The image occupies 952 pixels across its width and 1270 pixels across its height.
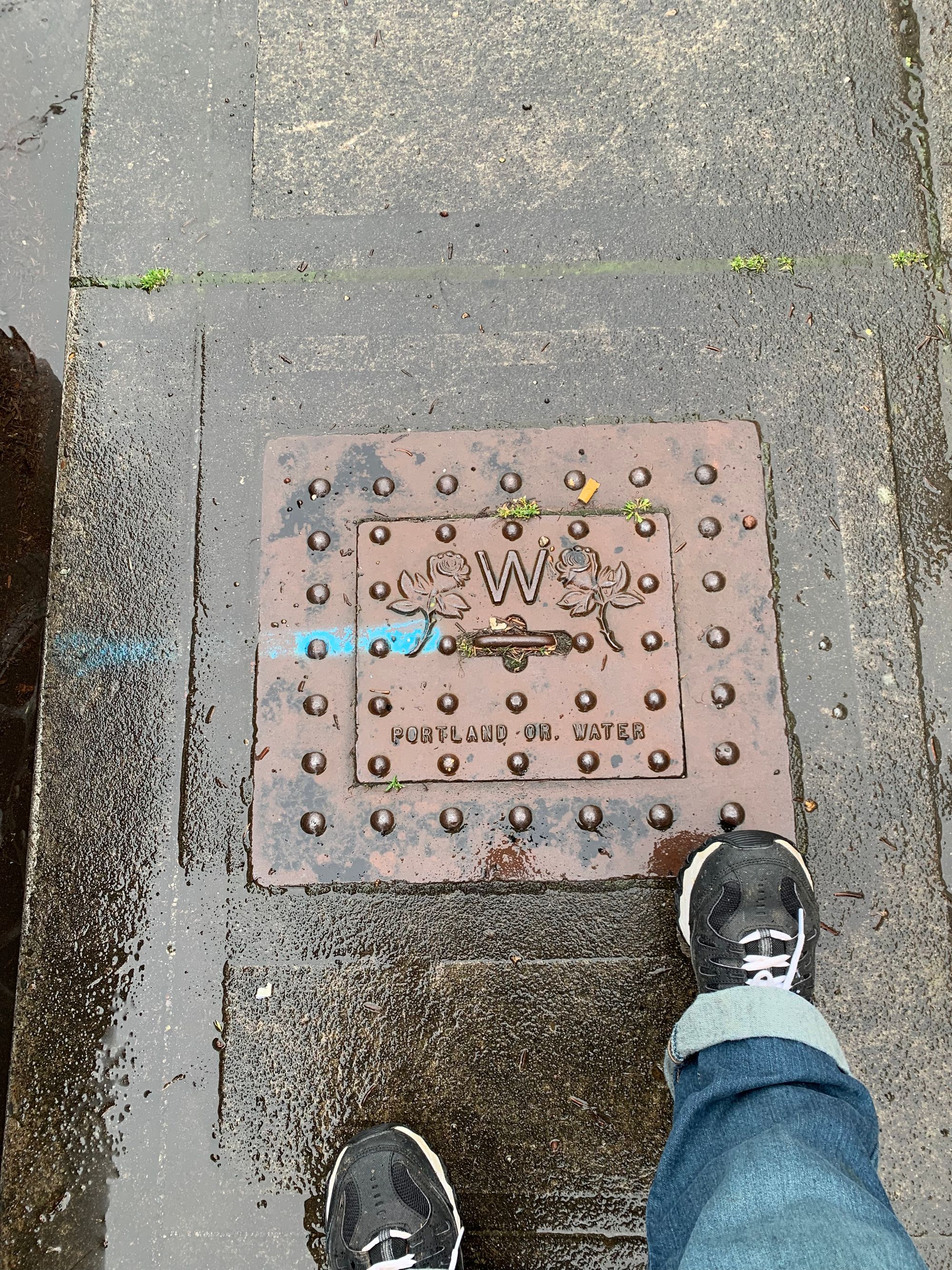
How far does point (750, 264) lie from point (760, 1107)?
1.94m

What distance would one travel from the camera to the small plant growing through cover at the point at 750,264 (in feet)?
7.04

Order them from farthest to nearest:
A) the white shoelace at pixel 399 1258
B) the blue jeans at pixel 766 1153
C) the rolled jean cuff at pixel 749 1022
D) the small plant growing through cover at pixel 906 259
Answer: the small plant growing through cover at pixel 906 259, the white shoelace at pixel 399 1258, the rolled jean cuff at pixel 749 1022, the blue jeans at pixel 766 1153

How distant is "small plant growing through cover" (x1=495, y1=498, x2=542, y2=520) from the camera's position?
6.68ft

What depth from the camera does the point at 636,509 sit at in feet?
6.68

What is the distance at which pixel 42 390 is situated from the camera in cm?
225

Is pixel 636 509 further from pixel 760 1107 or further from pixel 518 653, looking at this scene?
pixel 760 1107

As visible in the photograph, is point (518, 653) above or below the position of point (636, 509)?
below

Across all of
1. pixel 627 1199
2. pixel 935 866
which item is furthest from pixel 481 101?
pixel 627 1199

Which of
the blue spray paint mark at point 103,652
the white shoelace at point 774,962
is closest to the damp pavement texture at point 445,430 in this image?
the blue spray paint mark at point 103,652

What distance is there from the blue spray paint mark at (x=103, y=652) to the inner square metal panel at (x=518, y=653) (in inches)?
20.5

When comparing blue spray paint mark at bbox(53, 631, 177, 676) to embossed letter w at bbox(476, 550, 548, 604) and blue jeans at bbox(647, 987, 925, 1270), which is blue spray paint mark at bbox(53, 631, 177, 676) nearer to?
embossed letter w at bbox(476, 550, 548, 604)

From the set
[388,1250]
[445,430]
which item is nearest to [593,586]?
[445,430]

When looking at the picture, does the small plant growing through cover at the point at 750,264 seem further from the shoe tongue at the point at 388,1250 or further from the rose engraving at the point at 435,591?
the shoe tongue at the point at 388,1250

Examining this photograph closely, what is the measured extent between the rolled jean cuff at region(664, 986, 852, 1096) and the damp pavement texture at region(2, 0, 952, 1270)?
17 cm
